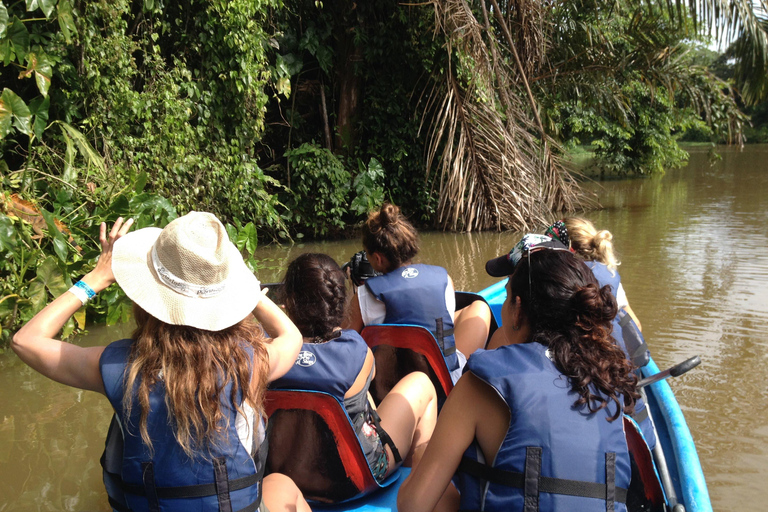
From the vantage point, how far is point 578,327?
1.60m

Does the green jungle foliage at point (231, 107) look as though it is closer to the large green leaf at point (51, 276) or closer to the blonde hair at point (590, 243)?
the large green leaf at point (51, 276)

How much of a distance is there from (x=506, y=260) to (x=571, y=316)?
1.14 meters

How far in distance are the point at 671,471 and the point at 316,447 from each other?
4.32 ft

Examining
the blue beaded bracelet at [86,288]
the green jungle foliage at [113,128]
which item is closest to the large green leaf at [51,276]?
the green jungle foliage at [113,128]

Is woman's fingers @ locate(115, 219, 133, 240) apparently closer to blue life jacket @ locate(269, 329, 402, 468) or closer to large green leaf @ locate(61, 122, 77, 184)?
blue life jacket @ locate(269, 329, 402, 468)

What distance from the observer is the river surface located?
327cm

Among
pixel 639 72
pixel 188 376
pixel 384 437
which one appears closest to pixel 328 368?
pixel 384 437

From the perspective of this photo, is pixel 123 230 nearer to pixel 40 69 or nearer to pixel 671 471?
pixel 671 471

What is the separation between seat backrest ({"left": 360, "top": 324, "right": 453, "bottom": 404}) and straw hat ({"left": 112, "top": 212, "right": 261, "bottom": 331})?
121 cm

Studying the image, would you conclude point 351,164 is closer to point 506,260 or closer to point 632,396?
point 506,260

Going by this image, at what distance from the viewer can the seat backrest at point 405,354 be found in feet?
9.15

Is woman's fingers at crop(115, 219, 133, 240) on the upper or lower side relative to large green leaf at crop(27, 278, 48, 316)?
upper

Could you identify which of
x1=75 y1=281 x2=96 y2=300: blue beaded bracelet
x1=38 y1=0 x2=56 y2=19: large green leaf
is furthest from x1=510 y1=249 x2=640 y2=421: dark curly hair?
x1=38 y1=0 x2=56 y2=19: large green leaf

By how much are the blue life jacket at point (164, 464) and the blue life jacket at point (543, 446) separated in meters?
0.61
